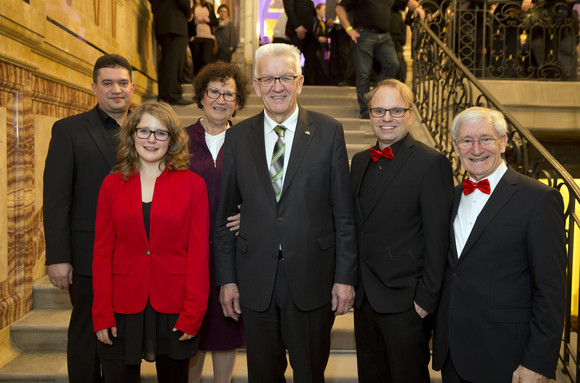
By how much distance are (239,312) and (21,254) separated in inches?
81.2

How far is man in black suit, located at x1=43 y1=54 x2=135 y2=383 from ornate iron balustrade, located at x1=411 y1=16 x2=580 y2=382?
8.35 feet

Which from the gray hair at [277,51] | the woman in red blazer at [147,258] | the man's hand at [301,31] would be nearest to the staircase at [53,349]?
the woman in red blazer at [147,258]

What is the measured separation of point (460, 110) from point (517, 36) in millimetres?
2869

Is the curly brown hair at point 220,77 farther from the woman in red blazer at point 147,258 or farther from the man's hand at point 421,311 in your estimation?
the man's hand at point 421,311

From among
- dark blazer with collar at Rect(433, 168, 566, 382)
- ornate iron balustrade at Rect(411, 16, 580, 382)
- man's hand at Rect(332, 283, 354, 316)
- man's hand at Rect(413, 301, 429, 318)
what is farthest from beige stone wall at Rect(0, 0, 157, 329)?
ornate iron balustrade at Rect(411, 16, 580, 382)

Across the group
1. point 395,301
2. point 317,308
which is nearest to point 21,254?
point 317,308

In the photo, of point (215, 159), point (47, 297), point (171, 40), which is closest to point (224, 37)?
point (171, 40)

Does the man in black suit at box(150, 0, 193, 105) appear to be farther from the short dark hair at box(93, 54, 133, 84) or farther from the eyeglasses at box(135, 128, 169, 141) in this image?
the eyeglasses at box(135, 128, 169, 141)

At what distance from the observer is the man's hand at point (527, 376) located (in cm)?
195

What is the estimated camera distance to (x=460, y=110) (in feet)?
17.5

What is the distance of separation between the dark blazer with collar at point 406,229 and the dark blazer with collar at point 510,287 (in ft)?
0.55

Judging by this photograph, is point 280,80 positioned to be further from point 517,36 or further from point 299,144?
point 517,36

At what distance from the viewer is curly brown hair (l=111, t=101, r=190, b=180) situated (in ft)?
7.73

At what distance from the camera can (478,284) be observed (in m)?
2.08
